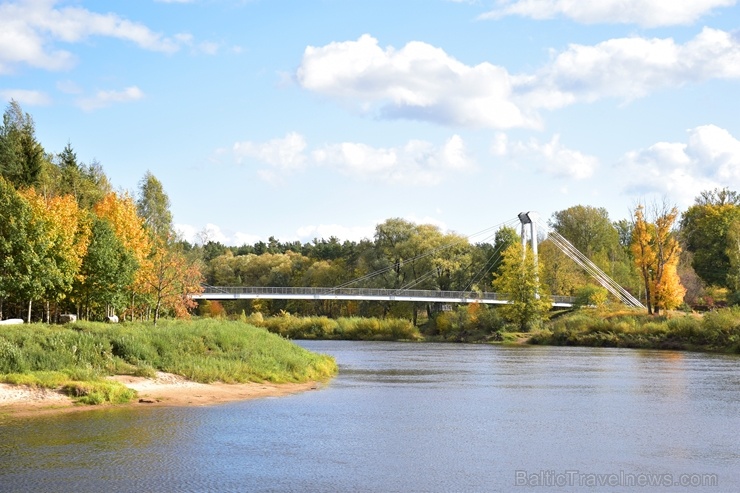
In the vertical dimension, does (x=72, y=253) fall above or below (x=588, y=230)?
below

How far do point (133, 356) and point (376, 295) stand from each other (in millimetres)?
62860

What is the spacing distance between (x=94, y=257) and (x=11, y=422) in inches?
1015

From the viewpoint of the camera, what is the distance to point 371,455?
19266mm

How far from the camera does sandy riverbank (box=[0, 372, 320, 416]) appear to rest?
2438 centimetres

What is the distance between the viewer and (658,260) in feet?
249

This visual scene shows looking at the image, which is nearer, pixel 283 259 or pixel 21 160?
pixel 21 160

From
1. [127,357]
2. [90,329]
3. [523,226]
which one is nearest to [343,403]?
[127,357]

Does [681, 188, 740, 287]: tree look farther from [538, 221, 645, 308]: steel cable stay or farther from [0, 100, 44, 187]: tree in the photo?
[0, 100, 44, 187]: tree

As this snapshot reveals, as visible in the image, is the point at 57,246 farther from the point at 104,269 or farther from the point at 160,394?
the point at 160,394

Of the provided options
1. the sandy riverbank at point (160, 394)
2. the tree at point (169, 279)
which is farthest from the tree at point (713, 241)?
the sandy riverbank at point (160, 394)

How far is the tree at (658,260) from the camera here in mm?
74875

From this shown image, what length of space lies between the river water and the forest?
19.0 m

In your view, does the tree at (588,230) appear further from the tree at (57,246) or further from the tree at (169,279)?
the tree at (57,246)

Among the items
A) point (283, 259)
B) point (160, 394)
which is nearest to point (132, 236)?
point (160, 394)
